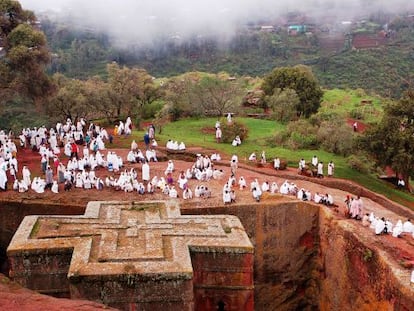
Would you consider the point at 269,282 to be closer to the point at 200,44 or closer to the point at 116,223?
the point at 116,223

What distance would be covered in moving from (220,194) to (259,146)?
11.5 m

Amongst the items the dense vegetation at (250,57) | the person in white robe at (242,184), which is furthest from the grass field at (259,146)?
the dense vegetation at (250,57)

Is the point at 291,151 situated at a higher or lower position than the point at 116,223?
lower

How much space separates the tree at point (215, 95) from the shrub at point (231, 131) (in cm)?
668

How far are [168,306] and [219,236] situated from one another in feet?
9.68

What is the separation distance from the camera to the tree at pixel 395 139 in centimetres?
2705

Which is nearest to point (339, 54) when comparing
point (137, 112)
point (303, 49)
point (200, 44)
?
point (303, 49)

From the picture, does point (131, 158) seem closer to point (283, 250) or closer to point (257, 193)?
point (257, 193)

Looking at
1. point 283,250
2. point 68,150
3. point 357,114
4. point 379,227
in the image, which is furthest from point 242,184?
point 357,114

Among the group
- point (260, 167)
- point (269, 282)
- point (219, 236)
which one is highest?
point (219, 236)

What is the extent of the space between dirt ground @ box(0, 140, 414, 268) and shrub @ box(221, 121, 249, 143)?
481 cm

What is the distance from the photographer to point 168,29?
80.3 metres

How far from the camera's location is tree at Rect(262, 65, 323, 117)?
1698 inches

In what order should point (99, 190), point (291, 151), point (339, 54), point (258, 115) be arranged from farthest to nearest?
point (339, 54), point (258, 115), point (291, 151), point (99, 190)
